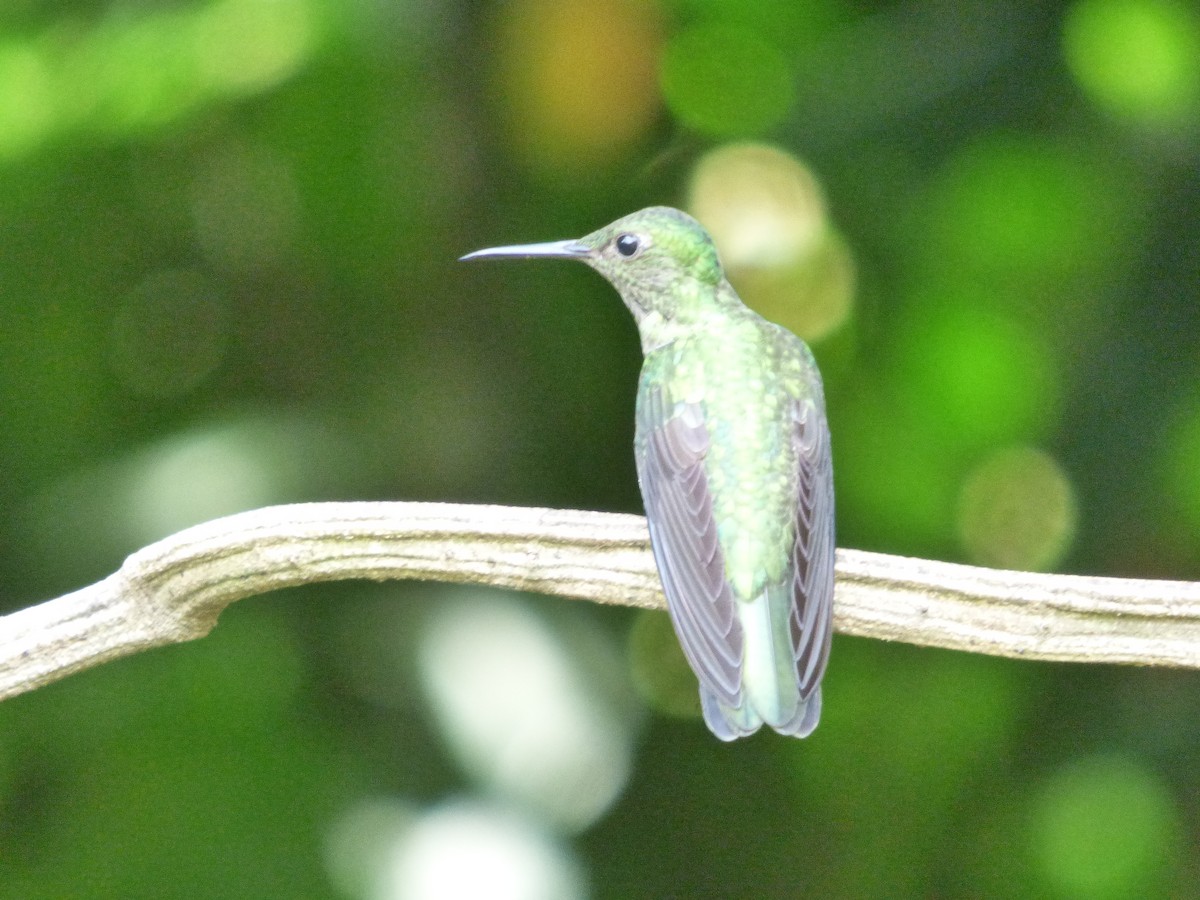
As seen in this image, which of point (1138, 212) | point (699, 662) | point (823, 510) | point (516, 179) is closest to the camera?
point (699, 662)

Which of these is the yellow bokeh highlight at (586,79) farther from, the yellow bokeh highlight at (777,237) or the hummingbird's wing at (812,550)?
the hummingbird's wing at (812,550)

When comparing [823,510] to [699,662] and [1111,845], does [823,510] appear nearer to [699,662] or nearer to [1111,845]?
[699,662]

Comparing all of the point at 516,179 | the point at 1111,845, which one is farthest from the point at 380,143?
the point at 1111,845

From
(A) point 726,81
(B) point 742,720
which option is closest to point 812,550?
(B) point 742,720

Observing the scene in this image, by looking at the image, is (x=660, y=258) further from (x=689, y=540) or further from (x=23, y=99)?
(x=23, y=99)

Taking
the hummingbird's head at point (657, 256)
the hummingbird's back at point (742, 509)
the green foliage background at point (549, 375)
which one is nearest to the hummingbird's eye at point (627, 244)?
the hummingbird's head at point (657, 256)

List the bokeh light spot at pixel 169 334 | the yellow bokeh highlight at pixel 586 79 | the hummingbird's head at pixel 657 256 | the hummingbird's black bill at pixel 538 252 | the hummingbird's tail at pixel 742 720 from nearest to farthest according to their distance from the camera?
the hummingbird's tail at pixel 742 720 < the hummingbird's black bill at pixel 538 252 < the hummingbird's head at pixel 657 256 < the yellow bokeh highlight at pixel 586 79 < the bokeh light spot at pixel 169 334
